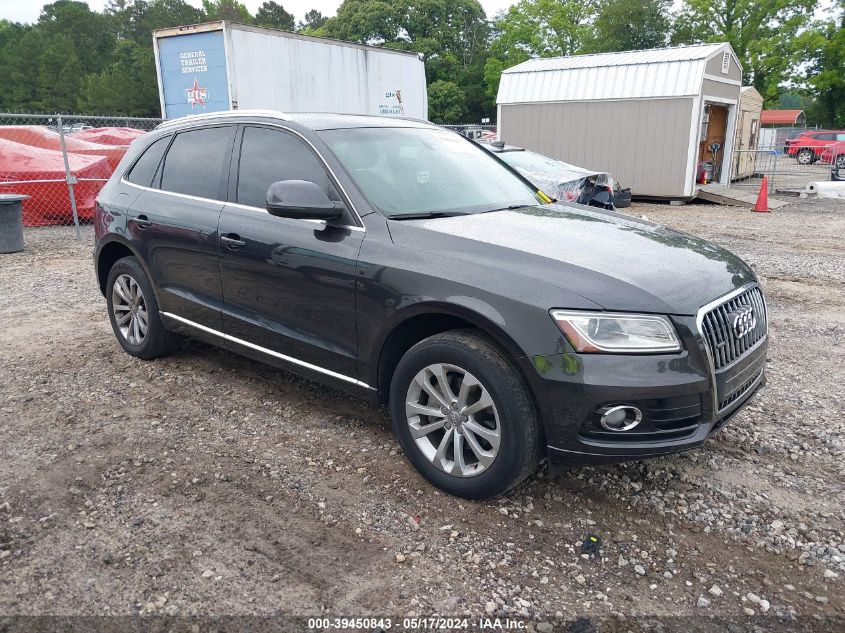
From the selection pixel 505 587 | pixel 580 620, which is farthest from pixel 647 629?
pixel 505 587

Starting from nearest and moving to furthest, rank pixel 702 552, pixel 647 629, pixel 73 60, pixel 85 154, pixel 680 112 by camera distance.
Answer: pixel 647 629, pixel 702 552, pixel 85 154, pixel 680 112, pixel 73 60

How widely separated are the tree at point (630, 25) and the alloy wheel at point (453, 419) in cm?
6044

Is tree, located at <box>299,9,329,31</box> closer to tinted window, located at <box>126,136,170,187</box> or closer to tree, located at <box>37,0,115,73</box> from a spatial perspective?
tree, located at <box>37,0,115,73</box>

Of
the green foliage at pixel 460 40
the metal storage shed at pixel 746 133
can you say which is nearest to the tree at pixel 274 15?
the green foliage at pixel 460 40

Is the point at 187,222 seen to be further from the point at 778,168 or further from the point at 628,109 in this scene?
the point at 778,168

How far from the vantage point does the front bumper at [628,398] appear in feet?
8.93

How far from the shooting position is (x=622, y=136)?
16812 millimetres

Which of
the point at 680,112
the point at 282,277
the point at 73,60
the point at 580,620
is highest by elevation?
the point at 73,60

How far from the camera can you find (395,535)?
2967 mm

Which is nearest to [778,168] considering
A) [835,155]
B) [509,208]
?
[835,155]

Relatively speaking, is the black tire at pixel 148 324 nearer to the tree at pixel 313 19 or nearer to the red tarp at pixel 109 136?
the red tarp at pixel 109 136

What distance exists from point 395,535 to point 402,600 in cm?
42

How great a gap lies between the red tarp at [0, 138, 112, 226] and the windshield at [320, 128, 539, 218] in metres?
8.84

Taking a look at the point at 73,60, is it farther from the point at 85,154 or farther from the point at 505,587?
the point at 505,587
